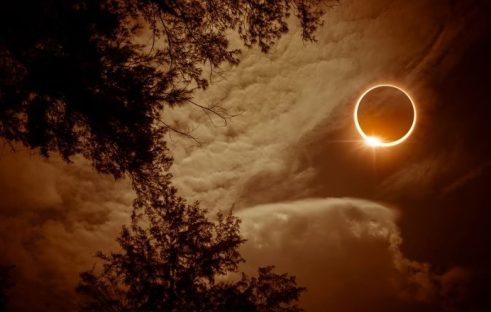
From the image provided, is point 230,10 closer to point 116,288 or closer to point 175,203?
point 175,203

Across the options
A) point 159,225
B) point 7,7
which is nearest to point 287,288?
point 159,225

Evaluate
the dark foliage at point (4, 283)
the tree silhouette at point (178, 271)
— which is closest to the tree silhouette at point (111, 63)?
the tree silhouette at point (178, 271)

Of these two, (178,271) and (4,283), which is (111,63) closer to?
(178,271)

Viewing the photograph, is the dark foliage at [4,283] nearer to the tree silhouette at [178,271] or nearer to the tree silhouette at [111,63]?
the tree silhouette at [178,271]

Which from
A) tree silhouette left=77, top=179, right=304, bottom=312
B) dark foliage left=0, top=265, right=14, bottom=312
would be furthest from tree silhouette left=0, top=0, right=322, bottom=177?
dark foliage left=0, top=265, right=14, bottom=312

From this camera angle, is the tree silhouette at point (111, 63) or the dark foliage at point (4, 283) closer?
the tree silhouette at point (111, 63)

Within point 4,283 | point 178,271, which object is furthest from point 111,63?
point 4,283
